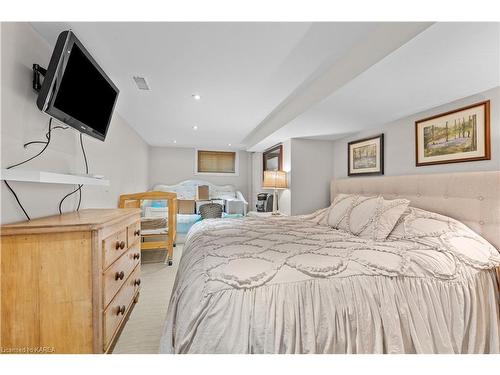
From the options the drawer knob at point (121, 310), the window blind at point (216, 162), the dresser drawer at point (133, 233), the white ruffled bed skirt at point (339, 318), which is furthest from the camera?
the window blind at point (216, 162)

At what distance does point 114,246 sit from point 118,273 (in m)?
0.21

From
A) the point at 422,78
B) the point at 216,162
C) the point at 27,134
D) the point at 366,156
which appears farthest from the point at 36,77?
the point at 216,162

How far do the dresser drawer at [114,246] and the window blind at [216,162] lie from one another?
485cm

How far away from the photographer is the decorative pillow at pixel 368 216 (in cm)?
193

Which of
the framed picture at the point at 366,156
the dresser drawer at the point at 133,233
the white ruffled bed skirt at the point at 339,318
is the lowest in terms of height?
the white ruffled bed skirt at the point at 339,318

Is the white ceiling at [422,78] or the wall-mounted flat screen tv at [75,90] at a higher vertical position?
the white ceiling at [422,78]

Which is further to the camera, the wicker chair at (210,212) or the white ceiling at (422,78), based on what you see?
the wicker chair at (210,212)

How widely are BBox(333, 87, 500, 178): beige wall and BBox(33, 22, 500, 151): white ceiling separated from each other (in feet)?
0.29

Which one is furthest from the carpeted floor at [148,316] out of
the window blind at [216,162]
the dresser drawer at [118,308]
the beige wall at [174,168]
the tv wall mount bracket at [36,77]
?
the window blind at [216,162]

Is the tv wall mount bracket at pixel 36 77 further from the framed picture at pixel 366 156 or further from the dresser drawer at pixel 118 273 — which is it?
the framed picture at pixel 366 156

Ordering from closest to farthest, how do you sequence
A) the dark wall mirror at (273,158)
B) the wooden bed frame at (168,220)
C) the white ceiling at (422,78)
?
the white ceiling at (422,78) < the wooden bed frame at (168,220) < the dark wall mirror at (273,158)

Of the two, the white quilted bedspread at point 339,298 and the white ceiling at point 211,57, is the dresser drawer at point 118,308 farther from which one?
the white ceiling at point 211,57

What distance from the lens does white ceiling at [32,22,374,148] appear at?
1505 millimetres
